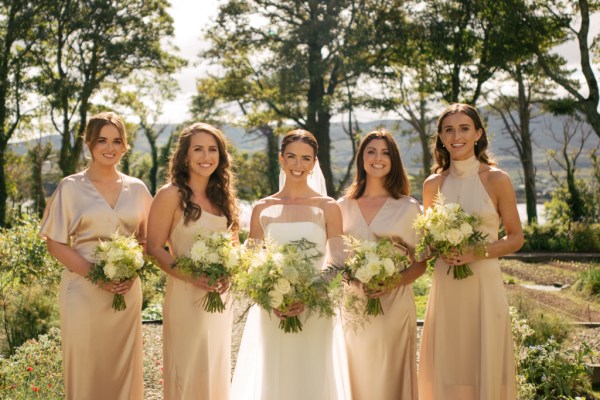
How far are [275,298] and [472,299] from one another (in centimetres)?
193

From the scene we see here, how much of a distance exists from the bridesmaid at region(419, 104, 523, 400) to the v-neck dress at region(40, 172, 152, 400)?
2805 millimetres

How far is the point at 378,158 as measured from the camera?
5.75 m

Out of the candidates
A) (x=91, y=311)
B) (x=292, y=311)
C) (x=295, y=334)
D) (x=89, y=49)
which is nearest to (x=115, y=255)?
(x=91, y=311)

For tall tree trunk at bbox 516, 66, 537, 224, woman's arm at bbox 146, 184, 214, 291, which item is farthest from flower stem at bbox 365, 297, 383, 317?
tall tree trunk at bbox 516, 66, 537, 224

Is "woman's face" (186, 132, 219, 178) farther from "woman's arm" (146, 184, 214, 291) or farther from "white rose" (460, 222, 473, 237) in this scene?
"white rose" (460, 222, 473, 237)

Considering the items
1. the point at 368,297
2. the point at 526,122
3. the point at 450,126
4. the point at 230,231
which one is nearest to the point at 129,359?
the point at 230,231

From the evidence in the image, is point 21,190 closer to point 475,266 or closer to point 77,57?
point 77,57

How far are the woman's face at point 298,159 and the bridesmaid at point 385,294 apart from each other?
1.71ft

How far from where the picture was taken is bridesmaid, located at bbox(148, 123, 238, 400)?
5.41 m

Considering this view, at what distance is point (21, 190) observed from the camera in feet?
173

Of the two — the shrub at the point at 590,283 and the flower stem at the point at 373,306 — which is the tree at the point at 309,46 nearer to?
the shrub at the point at 590,283

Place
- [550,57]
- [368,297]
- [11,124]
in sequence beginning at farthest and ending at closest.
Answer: [11,124] → [550,57] → [368,297]

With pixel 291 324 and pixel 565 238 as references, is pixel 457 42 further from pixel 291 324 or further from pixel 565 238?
pixel 291 324

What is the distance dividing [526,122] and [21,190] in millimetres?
41264
